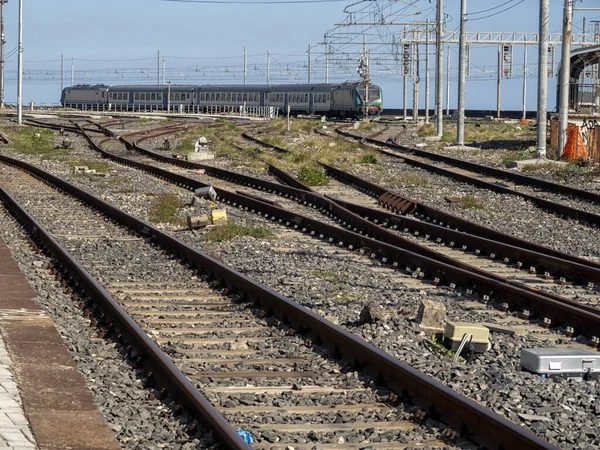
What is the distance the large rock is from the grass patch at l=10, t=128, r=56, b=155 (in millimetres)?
26851

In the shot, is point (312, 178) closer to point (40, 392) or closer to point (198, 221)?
point (198, 221)

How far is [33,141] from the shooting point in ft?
132

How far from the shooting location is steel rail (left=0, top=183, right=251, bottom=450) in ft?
20.5

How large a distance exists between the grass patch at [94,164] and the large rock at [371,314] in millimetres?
18406

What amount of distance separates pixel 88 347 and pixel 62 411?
2096mm

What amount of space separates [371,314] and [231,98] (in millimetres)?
80896

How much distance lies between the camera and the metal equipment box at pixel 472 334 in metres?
8.55

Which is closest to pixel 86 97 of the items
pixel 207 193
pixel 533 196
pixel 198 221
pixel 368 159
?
pixel 368 159

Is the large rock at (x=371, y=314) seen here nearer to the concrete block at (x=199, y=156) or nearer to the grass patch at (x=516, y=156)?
the grass patch at (x=516, y=156)

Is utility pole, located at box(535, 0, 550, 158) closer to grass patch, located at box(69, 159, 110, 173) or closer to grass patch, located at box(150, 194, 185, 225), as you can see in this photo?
grass patch, located at box(69, 159, 110, 173)

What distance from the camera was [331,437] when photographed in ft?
21.0

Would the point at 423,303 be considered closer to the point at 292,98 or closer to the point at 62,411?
the point at 62,411

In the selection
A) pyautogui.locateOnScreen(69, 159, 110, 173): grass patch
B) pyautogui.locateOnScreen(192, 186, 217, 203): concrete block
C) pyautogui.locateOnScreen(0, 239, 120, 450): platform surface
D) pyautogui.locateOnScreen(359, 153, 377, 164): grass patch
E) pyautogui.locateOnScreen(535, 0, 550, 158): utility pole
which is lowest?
pyautogui.locateOnScreen(0, 239, 120, 450): platform surface

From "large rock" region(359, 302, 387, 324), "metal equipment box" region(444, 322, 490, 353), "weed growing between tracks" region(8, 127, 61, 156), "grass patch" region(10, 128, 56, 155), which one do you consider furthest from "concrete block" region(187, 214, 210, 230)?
"grass patch" region(10, 128, 56, 155)
